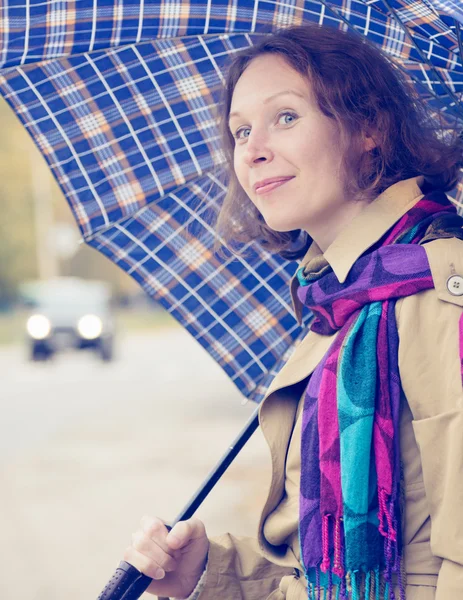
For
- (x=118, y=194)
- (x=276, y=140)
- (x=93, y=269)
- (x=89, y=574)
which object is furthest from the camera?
(x=93, y=269)

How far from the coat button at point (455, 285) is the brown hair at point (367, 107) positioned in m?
0.41

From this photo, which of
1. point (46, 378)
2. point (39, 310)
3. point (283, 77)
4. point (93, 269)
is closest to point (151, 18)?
point (283, 77)

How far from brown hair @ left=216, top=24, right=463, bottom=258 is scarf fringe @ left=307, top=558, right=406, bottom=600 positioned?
89cm

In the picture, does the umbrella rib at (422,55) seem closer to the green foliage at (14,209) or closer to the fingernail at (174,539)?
the fingernail at (174,539)

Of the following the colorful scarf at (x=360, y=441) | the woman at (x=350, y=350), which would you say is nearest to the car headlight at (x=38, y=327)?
the woman at (x=350, y=350)

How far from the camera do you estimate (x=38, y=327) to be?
20031 millimetres

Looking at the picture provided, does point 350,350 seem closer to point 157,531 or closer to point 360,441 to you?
point 360,441

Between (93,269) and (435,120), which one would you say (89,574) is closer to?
(435,120)

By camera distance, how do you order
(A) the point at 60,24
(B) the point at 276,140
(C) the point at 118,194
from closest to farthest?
(B) the point at 276,140
(A) the point at 60,24
(C) the point at 118,194

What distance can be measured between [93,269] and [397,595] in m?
48.0

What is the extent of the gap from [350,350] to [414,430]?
0.70 ft

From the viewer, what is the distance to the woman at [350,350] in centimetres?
182

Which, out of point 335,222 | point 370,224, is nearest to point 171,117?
point 335,222

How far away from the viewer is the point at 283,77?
2.28 m
